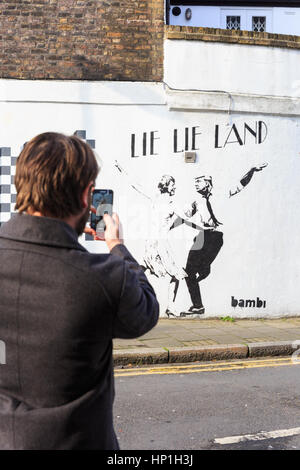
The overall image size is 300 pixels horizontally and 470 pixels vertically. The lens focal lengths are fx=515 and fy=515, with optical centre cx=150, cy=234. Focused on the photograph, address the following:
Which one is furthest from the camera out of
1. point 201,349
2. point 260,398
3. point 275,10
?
point 275,10

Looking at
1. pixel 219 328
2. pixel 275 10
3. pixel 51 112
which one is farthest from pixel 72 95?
pixel 275 10

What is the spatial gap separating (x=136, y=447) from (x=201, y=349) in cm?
302

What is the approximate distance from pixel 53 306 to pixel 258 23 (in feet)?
38.7

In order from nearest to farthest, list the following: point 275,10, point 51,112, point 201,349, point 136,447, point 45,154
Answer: point 45,154 → point 136,447 → point 201,349 → point 51,112 → point 275,10

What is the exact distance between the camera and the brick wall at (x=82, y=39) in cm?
888

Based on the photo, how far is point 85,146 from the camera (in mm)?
1526

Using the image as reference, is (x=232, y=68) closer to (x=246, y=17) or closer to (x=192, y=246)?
(x=246, y=17)

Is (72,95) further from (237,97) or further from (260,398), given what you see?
(260,398)

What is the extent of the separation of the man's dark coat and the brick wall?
26.4 feet

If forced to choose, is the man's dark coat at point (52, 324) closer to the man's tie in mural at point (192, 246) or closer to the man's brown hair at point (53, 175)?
the man's brown hair at point (53, 175)

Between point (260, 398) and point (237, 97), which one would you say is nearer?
point (260, 398)

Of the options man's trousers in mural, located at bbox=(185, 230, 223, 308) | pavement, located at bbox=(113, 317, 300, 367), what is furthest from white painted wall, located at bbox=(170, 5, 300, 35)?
pavement, located at bbox=(113, 317, 300, 367)

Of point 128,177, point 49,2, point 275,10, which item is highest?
point 275,10

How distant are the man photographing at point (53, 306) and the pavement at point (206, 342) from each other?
5.07m
